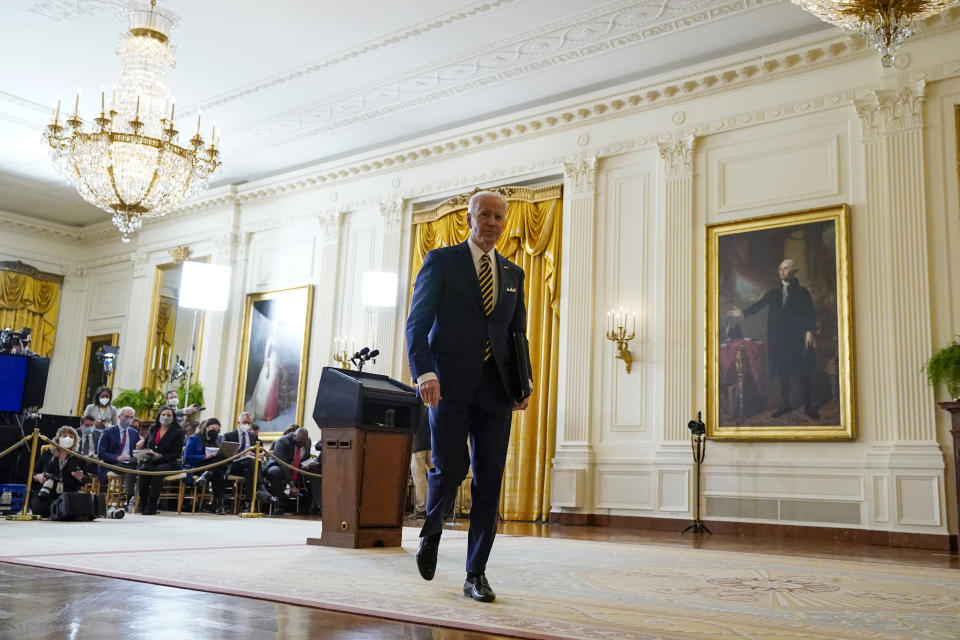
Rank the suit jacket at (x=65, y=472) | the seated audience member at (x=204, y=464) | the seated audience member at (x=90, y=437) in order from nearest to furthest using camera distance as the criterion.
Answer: the suit jacket at (x=65, y=472) → the seated audience member at (x=204, y=464) → the seated audience member at (x=90, y=437)

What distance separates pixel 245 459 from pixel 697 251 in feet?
18.7

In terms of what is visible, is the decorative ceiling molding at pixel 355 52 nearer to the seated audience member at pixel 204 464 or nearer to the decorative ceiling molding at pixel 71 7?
the decorative ceiling molding at pixel 71 7

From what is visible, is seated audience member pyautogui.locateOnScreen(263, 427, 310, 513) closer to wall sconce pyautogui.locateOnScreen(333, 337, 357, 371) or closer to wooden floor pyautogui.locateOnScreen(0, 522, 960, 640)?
wall sconce pyautogui.locateOnScreen(333, 337, 357, 371)

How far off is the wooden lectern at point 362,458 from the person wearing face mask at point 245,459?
4.83 m

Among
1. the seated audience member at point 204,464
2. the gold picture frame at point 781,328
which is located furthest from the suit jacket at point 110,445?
the gold picture frame at point 781,328

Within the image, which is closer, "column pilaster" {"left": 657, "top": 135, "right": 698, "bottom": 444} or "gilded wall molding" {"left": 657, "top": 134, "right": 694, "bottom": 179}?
"column pilaster" {"left": 657, "top": 135, "right": 698, "bottom": 444}

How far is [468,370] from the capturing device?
2979 millimetres

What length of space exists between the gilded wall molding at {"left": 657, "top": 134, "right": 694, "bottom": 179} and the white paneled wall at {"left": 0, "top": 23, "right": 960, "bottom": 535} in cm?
2

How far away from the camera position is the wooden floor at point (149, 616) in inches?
78.5

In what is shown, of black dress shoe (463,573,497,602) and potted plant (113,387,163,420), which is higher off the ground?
potted plant (113,387,163,420)

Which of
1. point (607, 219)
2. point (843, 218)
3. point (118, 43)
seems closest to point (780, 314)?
point (843, 218)

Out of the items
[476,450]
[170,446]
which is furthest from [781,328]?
[170,446]

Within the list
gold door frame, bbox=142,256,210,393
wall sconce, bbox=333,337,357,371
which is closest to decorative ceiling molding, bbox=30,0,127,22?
wall sconce, bbox=333,337,357,371

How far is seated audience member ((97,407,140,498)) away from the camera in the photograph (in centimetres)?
898
